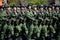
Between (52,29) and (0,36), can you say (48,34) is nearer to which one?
(52,29)

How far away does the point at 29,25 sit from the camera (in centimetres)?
609

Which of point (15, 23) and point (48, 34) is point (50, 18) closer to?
point (48, 34)

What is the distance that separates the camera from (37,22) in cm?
609

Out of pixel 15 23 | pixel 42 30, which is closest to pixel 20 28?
pixel 15 23

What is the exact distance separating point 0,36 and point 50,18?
1363mm

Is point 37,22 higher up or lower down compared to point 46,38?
higher up

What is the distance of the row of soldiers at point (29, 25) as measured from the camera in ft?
19.7

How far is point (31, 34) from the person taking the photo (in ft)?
19.8

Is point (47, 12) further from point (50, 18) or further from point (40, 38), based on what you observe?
point (40, 38)

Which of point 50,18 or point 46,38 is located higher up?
point 50,18

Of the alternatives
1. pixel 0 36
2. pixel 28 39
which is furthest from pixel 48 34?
pixel 0 36

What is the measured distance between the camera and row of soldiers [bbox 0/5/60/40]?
6000 mm

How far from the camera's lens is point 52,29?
20.0ft

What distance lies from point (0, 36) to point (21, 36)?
1.76ft
